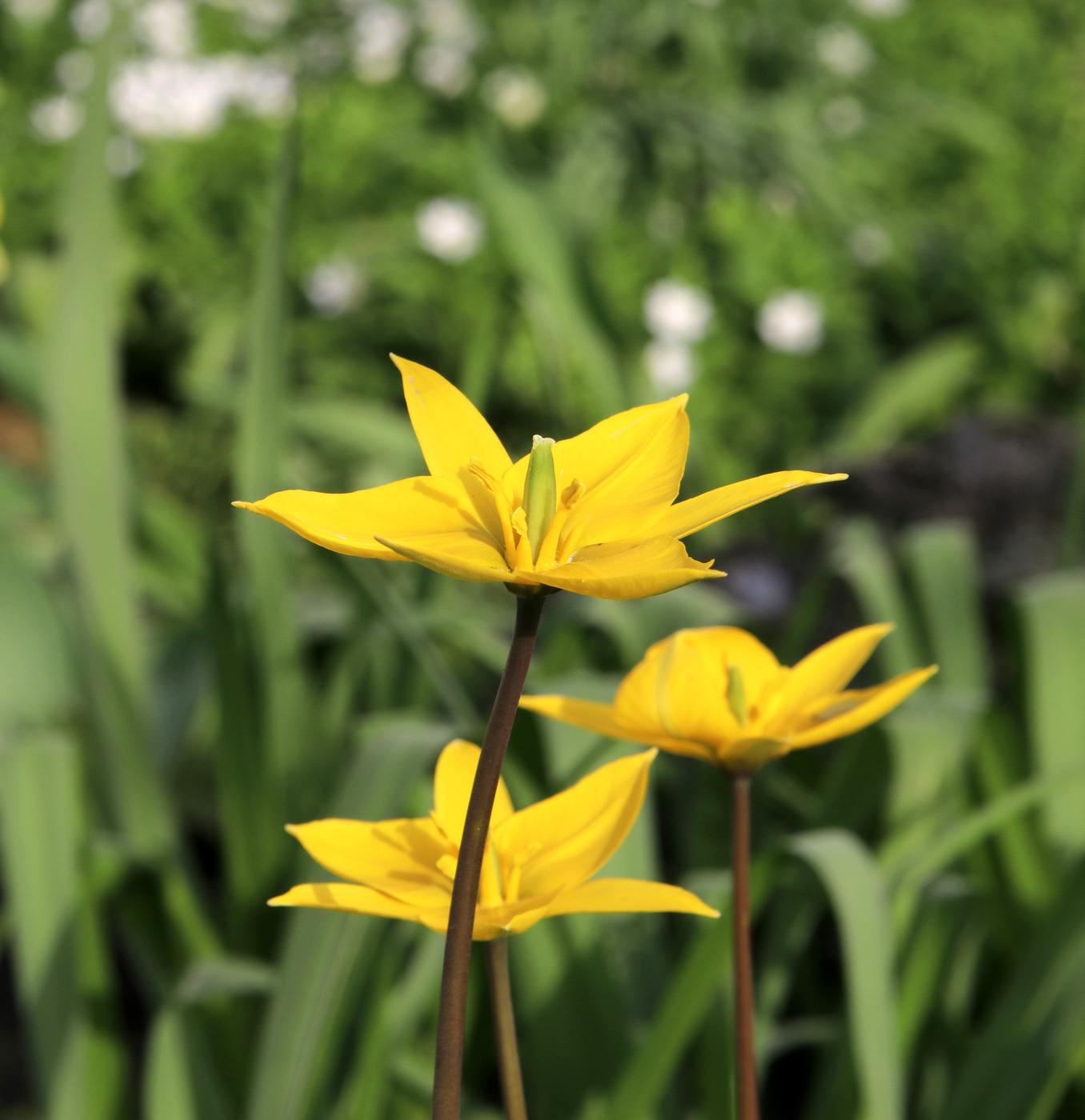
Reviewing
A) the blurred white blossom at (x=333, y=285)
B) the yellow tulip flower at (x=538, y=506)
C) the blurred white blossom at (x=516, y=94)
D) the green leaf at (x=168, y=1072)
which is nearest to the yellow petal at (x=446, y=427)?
the yellow tulip flower at (x=538, y=506)

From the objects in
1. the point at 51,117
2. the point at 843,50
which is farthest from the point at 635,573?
the point at 843,50

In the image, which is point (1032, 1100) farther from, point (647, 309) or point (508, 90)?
point (508, 90)

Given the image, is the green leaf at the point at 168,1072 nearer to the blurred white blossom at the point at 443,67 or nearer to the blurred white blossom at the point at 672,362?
the blurred white blossom at the point at 672,362

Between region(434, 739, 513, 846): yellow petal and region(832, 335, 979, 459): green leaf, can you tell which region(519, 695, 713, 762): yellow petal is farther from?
region(832, 335, 979, 459): green leaf

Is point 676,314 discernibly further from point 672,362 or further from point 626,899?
point 626,899

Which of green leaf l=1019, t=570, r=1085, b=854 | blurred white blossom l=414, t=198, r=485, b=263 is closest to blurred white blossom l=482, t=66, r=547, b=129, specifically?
blurred white blossom l=414, t=198, r=485, b=263

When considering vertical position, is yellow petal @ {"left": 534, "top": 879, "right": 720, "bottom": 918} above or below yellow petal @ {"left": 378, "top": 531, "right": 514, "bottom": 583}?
below
